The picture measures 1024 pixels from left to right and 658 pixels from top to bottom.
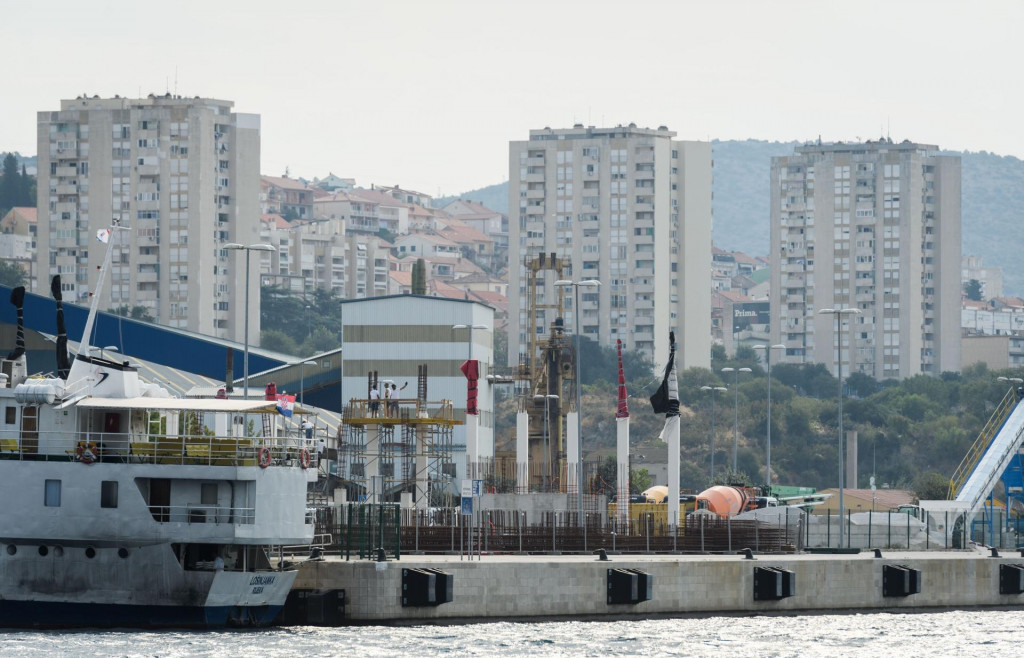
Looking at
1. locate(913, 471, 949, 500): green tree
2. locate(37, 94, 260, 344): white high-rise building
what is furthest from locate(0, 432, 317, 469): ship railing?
locate(37, 94, 260, 344): white high-rise building

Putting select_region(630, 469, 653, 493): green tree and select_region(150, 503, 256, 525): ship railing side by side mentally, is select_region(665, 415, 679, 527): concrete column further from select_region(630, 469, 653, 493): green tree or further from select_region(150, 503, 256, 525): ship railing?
select_region(630, 469, 653, 493): green tree

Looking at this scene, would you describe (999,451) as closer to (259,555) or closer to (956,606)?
(956,606)

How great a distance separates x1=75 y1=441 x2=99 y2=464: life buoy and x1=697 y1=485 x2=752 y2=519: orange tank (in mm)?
41929

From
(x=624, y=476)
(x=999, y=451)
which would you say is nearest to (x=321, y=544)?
(x=624, y=476)

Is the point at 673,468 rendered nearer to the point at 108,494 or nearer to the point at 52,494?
the point at 108,494

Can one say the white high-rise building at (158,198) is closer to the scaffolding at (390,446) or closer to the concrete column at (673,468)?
the scaffolding at (390,446)

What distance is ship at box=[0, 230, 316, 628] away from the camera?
43500 mm

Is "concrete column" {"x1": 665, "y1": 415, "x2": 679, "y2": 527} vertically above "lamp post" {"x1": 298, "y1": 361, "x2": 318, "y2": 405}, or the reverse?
"lamp post" {"x1": 298, "y1": 361, "x2": 318, "y2": 405}

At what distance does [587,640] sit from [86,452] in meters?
12.5

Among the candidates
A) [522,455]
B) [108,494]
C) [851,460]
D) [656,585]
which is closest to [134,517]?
[108,494]

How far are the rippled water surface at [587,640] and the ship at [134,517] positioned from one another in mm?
812

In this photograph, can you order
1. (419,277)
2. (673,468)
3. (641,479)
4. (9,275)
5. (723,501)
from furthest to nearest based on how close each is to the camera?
(9,275) < (641,479) < (419,277) < (723,501) < (673,468)

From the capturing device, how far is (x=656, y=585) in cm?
5047

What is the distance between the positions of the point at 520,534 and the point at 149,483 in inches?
535
